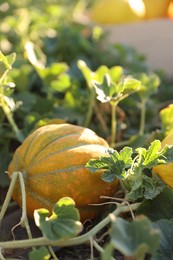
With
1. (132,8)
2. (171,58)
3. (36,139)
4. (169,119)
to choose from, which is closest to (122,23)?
(132,8)

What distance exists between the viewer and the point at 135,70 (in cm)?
188

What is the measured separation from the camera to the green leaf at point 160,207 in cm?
102

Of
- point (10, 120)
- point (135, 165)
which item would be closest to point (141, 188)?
point (135, 165)

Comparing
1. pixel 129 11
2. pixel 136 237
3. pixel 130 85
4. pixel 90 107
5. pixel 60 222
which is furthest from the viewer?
pixel 129 11

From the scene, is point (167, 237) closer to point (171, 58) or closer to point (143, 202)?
point (143, 202)

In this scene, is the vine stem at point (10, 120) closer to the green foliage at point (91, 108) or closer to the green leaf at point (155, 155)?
the green foliage at point (91, 108)

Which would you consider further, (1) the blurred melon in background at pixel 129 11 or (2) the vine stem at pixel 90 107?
(1) the blurred melon in background at pixel 129 11

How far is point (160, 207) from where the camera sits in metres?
1.03

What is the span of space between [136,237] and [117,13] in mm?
1709

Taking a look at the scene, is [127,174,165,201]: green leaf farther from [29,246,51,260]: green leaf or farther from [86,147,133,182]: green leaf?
[29,246,51,260]: green leaf

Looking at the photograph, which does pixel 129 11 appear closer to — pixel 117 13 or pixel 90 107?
pixel 117 13

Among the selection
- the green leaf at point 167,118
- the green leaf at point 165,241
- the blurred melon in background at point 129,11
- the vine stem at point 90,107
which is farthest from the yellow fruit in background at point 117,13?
the green leaf at point 165,241

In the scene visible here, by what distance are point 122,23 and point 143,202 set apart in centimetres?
144

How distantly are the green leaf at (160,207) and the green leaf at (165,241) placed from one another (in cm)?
9
